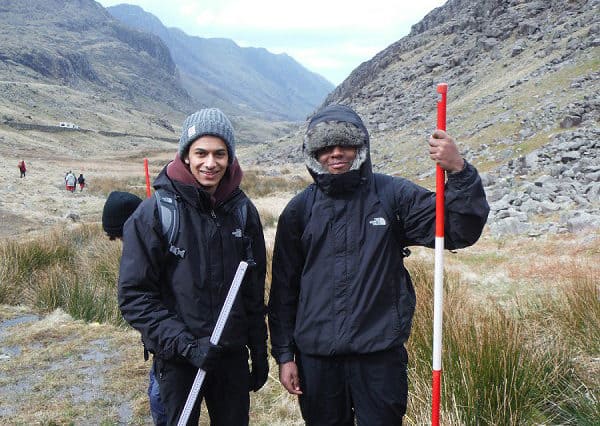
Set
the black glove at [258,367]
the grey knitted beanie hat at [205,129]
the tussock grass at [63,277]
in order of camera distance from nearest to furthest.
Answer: the grey knitted beanie hat at [205,129] < the black glove at [258,367] < the tussock grass at [63,277]

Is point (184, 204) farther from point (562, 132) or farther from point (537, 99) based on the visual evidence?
point (537, 99)

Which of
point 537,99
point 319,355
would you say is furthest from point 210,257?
point 537,99

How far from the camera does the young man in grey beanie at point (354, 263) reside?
2205mm

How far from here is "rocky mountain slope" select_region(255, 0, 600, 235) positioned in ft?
39.3

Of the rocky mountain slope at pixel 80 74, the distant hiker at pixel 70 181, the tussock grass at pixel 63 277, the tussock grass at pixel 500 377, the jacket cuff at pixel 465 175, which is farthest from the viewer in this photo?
the rocky mountain slope at pixel 80 74

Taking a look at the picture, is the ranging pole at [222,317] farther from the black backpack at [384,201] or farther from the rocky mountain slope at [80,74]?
the rocky mountain slope at [80,74]

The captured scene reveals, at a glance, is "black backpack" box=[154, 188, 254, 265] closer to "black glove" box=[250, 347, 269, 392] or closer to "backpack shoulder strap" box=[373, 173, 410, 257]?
"black glove" box=[250, 347, 269, 392]

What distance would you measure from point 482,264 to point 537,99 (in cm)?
1838

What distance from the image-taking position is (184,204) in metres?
2.32

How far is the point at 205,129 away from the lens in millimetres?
2373

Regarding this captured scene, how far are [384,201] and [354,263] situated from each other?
29 cm

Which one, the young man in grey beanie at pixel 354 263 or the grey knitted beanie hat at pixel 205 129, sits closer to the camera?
the young man in grey beanie at pixel 354 263

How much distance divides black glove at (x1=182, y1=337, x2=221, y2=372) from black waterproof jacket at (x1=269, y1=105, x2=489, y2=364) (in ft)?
1.21

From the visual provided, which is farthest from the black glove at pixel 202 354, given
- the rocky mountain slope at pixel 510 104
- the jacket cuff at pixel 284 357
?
the rocky mountain slope at pixel 510 104
